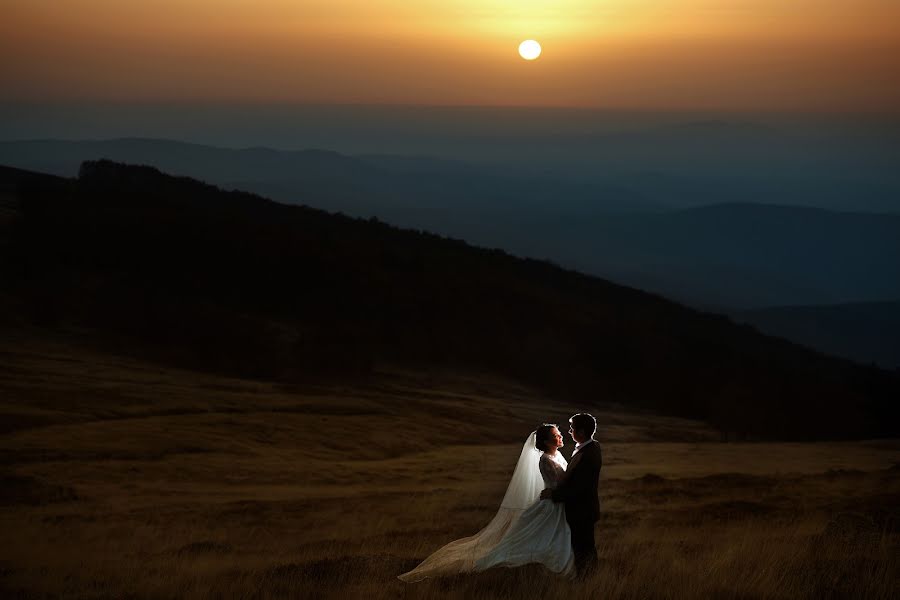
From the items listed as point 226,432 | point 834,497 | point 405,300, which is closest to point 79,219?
point 405,300

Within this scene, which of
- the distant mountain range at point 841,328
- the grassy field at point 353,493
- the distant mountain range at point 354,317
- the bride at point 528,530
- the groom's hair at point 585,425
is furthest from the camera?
the distant mountain range at point 841,328

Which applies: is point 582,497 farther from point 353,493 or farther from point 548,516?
point 353,493

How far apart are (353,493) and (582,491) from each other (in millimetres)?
17793

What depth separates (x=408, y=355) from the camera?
Result: 217ft

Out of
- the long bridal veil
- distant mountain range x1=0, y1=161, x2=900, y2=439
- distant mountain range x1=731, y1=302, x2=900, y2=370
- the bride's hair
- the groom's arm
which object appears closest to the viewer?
the groom's arm

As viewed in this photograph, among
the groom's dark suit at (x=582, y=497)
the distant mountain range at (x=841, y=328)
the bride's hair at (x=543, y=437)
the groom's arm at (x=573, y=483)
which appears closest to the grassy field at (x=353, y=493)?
the groom's dark suit at (x=582, y=497)

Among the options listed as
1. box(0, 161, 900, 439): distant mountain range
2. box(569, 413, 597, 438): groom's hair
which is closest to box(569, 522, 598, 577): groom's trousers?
box(569, 413, 597, 438): groom's hair

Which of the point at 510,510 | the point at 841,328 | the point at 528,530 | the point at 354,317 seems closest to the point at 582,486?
the point at 528,530

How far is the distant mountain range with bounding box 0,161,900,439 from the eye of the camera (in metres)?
57.9

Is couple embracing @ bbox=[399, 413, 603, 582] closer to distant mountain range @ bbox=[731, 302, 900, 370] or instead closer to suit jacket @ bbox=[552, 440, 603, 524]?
suit jacket @ bbox=[552, 440, 603, 524]

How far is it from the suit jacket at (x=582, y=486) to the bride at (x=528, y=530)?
13 centimetres

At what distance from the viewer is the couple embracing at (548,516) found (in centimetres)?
1004

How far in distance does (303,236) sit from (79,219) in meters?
17.5

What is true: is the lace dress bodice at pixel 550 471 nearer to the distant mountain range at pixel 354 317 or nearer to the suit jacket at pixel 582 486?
the suit jacket at pixel 582 486
